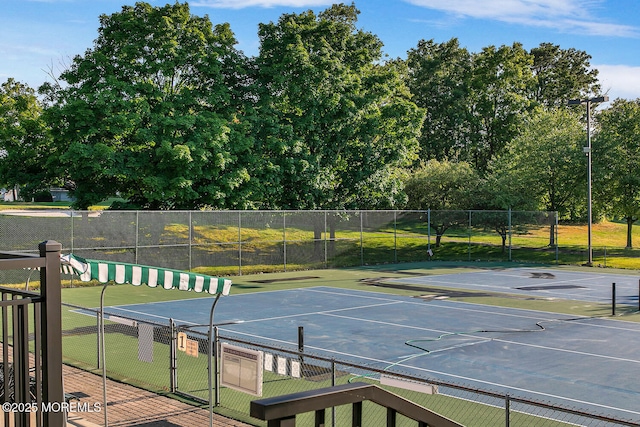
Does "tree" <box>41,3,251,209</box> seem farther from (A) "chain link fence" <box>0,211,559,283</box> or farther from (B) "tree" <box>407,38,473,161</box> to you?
(B) "tree" <box>407,38,473,161</box>

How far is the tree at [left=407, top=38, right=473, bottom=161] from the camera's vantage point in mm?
77500

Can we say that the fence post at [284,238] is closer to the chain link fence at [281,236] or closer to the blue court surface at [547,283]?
the chain link fence at [281,236]

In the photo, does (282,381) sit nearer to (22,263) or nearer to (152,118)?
(22,263)

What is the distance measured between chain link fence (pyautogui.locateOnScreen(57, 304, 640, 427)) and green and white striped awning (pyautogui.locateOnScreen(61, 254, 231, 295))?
1.97 metres

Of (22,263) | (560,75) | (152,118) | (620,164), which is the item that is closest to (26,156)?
(152,118)

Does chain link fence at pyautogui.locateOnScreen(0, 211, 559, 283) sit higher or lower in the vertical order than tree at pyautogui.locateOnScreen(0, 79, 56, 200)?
lower

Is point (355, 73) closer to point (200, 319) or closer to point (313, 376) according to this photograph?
point (200, 319)

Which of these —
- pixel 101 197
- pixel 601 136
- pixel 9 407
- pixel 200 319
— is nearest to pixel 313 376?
pixel 200 319

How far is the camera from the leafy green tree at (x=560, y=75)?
8621 centimetres

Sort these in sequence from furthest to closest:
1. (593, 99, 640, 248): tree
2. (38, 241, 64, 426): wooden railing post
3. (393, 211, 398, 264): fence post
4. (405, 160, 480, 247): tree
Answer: (405, 160, 480, 247): tree
(593, 99, 640, 248): tree
(393, 211, 398, 264): fence post
(38, 241, 64, 426): wooden railing post

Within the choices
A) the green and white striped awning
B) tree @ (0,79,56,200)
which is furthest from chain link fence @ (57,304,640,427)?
tree @ (0,79,56,200)

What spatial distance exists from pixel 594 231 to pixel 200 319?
5602cm

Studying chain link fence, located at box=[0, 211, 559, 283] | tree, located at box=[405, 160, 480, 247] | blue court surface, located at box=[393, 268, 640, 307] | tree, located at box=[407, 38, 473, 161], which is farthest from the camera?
tree, located at box=[407, 38, 473, 161]

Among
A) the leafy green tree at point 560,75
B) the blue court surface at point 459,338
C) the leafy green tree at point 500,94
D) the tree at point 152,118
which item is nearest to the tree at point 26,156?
the tree at point 152,118
